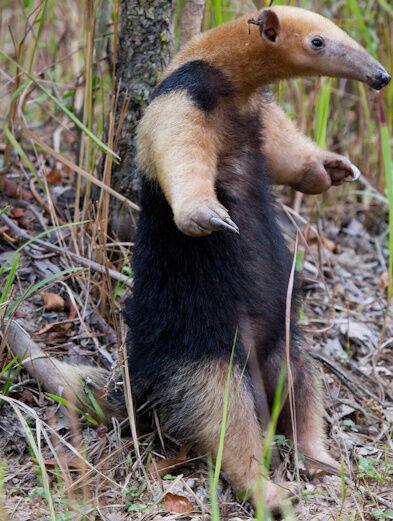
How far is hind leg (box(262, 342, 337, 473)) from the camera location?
3.51 meters

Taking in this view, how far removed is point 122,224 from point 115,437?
4.97ft

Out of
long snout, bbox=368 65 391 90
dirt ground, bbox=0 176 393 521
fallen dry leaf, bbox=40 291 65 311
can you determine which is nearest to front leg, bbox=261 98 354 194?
dirt ground, bbox=0 176 393 521

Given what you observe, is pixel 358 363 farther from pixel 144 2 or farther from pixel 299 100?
pixel 144 2

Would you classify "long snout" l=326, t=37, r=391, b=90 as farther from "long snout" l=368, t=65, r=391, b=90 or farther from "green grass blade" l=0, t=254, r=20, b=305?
"green grass blade" l=0, t=254, r=20, b=305

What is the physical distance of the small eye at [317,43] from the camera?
10.1 feet

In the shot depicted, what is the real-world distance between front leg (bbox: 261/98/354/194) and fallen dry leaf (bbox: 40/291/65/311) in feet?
4.77

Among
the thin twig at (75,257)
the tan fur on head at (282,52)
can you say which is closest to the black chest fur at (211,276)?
the tan fur on head at (282,52)

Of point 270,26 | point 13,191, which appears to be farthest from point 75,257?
point 270,26

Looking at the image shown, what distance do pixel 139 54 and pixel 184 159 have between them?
53.0 inches

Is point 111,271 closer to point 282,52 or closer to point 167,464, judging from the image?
point 167,464

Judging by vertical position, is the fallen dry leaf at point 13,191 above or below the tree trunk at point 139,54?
below

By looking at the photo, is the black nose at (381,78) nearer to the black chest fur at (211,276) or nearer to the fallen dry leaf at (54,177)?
the black chest fur at (211,276)

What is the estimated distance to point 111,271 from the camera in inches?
166

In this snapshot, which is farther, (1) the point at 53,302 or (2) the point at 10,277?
(1) the point at 53,302
